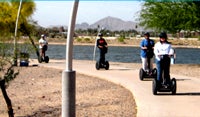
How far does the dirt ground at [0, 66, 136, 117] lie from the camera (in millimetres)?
12742

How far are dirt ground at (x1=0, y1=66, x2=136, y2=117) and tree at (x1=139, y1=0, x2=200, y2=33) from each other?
978 centimetres

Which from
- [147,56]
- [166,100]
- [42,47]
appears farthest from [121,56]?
[166,100]

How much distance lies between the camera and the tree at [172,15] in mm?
29266

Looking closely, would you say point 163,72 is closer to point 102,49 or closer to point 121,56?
point 102,49

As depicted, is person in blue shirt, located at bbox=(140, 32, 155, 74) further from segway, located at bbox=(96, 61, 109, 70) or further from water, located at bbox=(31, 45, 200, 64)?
water, located at bbox=(31, 45, 200, 64)

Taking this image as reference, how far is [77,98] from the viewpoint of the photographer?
15242 millimetres

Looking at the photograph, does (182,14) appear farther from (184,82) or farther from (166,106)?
(166,106)

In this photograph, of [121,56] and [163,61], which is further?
[121,56]

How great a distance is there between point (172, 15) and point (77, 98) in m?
15.9

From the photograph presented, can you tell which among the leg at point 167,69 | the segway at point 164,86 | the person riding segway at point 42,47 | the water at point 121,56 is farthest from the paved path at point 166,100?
the person riding segway at point 42,47

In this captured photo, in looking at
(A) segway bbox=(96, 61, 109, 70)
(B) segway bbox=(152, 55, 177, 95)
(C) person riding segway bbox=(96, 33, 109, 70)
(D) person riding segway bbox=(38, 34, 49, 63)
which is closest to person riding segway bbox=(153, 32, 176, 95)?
(B) segway bbox=(152, 55, 177, 95)

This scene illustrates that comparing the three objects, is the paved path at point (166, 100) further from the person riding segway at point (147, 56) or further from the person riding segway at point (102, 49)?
the person riding segway at point (102, 49)

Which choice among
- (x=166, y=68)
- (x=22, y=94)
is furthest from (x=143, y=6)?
(x=166, y=68)

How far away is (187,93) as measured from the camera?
14.8m
